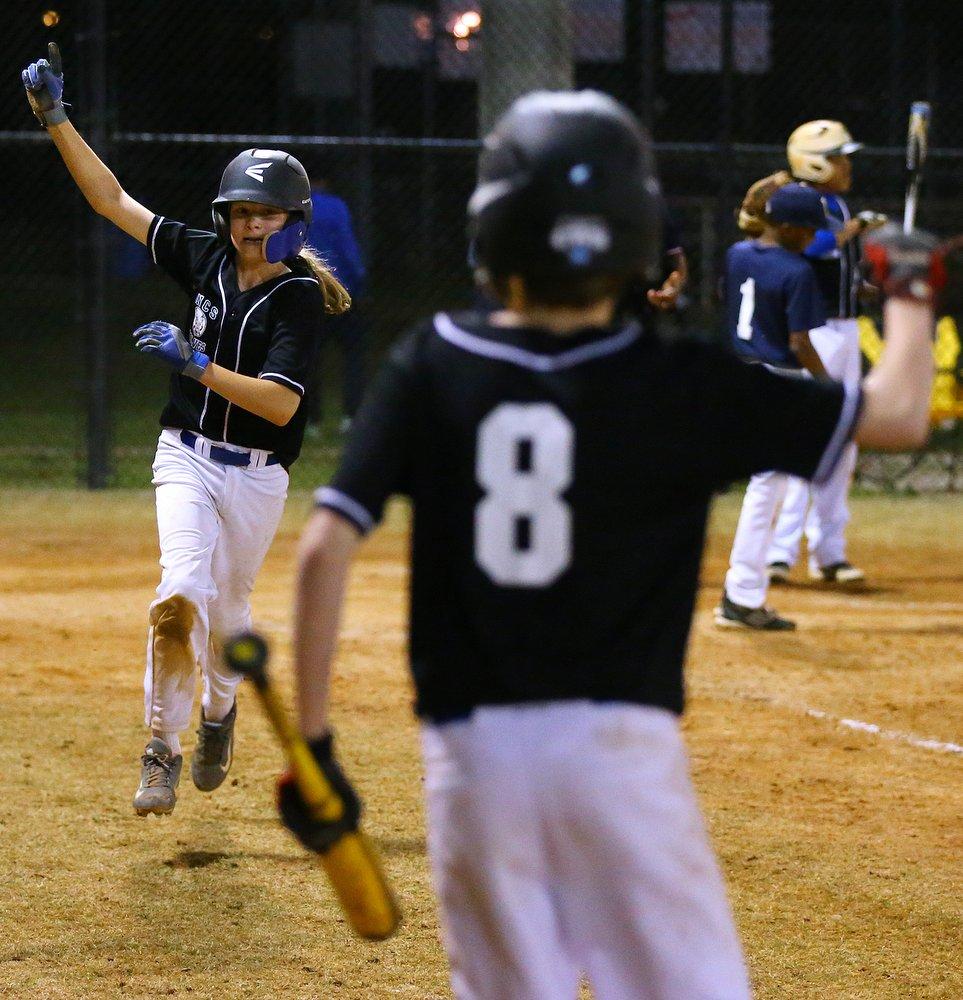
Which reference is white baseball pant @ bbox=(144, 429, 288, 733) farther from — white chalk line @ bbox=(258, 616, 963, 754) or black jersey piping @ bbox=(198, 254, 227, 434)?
white chalk line @ bbox=(258, 616, 963, 754)

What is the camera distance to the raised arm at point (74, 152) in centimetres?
525

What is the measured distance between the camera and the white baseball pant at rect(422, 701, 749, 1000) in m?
2.37

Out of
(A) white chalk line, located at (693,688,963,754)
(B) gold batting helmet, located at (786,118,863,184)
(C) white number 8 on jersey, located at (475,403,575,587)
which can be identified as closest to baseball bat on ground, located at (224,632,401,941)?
(C) white number 8 on jersey, located at (475,403,575,587)

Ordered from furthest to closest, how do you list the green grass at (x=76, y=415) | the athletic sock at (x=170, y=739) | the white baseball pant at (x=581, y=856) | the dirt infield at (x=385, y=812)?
1. the green grass at (x=76, y=415)
2. the athletic sock at (x=170, y=739)
3. the dirt infield at (x=385, y=812)
4. the white baseball pant at (x=581, y=856)

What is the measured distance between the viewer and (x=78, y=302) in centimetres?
1221

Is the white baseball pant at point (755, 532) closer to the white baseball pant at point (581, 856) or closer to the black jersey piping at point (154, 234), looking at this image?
the black jersey piping at point (154, 234)

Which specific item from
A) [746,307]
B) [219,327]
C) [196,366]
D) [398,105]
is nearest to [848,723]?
[746,307]

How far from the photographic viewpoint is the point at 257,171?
5098 mm

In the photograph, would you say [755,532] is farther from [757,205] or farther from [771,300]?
[757,205]

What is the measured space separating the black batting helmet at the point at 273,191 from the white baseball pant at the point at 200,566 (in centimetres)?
69

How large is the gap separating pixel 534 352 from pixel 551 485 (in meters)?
0.20

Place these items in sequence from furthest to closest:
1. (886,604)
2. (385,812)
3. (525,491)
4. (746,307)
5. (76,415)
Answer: (76,415) → (886,604) → (746,307) → (385,812) → (525,491)

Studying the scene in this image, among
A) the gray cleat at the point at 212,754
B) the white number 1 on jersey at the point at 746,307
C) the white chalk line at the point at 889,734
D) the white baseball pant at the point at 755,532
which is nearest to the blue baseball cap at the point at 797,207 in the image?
the white number 1 on jersey at the point at 746,307

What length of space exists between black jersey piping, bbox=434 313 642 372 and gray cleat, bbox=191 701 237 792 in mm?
3191
